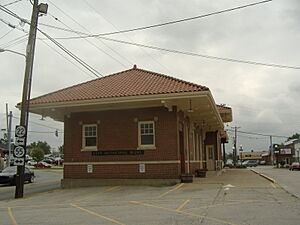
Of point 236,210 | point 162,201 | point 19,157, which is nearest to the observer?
point 236,210

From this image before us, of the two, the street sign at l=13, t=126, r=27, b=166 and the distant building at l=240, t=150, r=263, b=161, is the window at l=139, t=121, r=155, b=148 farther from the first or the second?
the distant building at l=240, t=150, r=263, b=161

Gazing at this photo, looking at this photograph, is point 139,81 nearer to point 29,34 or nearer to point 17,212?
point 29,34

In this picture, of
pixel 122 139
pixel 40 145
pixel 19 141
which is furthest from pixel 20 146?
pixel 40 145

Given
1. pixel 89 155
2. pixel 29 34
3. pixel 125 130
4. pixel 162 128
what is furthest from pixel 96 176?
pixel 29 34

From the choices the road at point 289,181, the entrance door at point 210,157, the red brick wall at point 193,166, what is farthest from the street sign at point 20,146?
the entrance door at point 210,157

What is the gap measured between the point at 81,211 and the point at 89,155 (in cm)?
1050

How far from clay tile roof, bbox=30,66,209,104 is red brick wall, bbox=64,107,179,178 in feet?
3.87

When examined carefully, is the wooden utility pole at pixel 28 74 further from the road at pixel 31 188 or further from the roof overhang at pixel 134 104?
the roof overhang at pixel 134 104

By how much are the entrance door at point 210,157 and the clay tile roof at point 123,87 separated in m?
14.4

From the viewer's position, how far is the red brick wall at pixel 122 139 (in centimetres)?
2202

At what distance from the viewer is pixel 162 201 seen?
14.8m

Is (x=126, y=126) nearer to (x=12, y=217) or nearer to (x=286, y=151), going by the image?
(x=12, y=217)

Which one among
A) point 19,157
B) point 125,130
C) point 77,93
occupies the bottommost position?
point 19,157

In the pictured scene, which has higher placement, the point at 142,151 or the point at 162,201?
the point at 142,151
